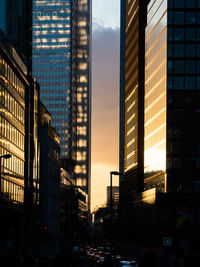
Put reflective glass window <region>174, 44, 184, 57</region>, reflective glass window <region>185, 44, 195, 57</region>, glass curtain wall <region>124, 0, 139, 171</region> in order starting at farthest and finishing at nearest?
glass curtain wall <region>124, 0, 139, 171</region> < reflective glass window <region>185, 44, 195, 57</region> < reflective glass window <region>174, 44, 184, 57</region>

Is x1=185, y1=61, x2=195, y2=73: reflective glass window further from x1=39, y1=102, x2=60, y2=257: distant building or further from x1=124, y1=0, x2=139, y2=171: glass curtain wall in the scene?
x1=124, y1=0, x2=139, y2=171: glass curtain wall

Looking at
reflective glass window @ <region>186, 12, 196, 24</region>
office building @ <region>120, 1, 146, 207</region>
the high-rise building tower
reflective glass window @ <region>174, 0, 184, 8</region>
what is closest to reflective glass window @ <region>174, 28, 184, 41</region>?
the high-rise building tower

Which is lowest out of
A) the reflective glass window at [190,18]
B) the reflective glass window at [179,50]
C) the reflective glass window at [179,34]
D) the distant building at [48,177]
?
the distant building at [48,177]

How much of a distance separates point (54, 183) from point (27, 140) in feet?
111

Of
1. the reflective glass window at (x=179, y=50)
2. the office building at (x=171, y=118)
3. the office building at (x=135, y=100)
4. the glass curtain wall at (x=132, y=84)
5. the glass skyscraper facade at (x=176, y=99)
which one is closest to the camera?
the office building at (x=171, y=118)

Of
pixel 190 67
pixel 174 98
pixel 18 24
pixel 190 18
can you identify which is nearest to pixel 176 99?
pixel 174 98

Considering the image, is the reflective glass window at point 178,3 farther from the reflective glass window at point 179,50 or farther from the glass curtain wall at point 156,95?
the reflective glass window at point 179,50

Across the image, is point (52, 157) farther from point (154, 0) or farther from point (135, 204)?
point (154, 0)

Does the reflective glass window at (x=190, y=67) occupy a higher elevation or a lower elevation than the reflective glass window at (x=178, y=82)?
higher

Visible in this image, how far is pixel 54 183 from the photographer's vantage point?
382 feet

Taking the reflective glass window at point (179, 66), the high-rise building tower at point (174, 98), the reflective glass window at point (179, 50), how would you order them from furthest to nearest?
1. the reflective glass window at point (179, 50)
2. the reflective glass window at point (179, 66)
3. the high-rise building tower at point (174, 98)

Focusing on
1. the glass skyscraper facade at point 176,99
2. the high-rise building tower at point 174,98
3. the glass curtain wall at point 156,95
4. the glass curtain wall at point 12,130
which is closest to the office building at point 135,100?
the glass curtain wall at point 156,95

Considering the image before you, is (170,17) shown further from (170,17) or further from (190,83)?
(190,83)

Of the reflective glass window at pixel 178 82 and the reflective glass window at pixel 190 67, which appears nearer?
the reflective glass window at pixel 178 82
